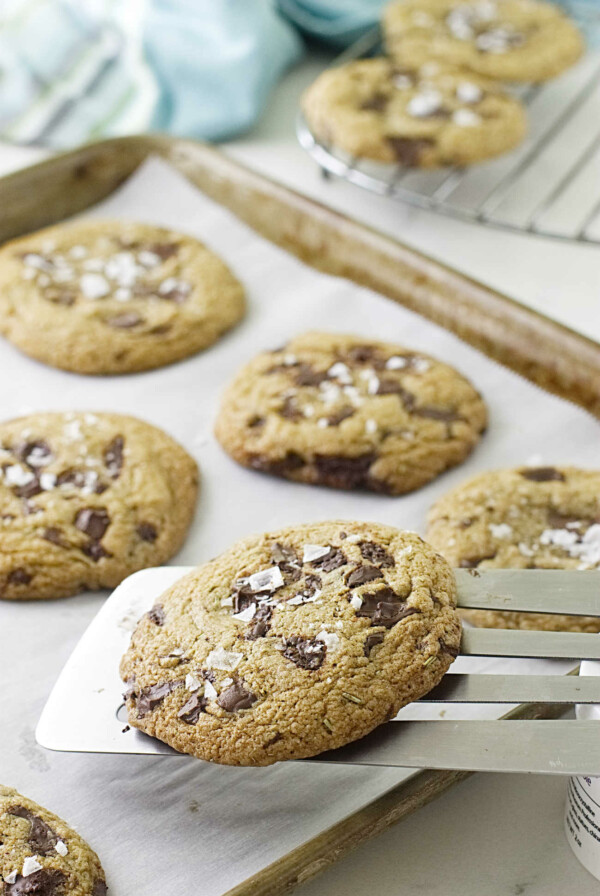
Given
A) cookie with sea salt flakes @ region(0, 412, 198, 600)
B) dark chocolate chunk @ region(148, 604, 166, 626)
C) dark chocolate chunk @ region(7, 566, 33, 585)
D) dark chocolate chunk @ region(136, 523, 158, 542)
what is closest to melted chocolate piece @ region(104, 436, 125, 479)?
cookie with sea salt flakes @ region(0, 412, 198, 600)

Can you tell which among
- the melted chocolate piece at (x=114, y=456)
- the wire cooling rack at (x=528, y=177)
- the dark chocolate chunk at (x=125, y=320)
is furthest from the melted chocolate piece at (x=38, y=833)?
the wire cooling rack at (x=528, y=177)

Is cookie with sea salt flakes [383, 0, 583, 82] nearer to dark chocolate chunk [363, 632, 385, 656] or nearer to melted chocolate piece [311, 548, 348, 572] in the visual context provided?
melted chocolate piece [311, 548, 348, 572]

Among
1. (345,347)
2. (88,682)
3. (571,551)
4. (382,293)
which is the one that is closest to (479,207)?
(382,293)

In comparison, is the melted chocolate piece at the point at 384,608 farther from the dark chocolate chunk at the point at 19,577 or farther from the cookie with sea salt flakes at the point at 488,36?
the cookie with sea salt flakes at the point at 488,36

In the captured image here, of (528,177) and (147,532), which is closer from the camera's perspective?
(147,532)

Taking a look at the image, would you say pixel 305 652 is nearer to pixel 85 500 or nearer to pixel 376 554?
pixel 376 554

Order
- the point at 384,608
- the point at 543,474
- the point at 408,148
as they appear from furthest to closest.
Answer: the point at 408,148, the point at 543,474, the point at 384,608

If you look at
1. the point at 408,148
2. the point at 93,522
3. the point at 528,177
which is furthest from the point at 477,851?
the point at 528,177
